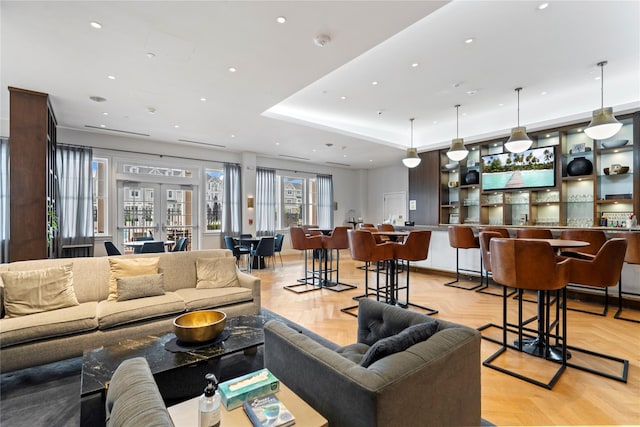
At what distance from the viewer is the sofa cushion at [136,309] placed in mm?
2619

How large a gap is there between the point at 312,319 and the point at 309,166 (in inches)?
296

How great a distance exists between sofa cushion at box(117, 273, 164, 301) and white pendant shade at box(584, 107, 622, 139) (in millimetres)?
5990

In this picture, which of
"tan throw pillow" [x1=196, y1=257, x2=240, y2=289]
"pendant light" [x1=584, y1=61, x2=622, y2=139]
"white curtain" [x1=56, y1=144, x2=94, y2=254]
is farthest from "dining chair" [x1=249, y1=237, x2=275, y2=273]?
"pendant light" [x1=584, y1=61, x2=622, y2=139]

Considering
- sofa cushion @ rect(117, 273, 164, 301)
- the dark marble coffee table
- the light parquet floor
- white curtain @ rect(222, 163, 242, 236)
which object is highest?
white curtain @ rect(222, 163, 242, 236)

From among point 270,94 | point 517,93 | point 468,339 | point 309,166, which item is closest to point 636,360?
point 468,339

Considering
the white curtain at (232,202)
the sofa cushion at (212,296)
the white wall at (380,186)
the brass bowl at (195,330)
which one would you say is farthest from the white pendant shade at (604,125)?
the white curtain at (232,202)

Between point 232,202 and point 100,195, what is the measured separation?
121 inches

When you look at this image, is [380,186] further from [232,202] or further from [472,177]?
[232,202]

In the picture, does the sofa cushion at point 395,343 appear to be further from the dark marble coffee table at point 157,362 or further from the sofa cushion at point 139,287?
the sofa cushion at point 139,287

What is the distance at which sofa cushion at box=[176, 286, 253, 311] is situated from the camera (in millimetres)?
3033

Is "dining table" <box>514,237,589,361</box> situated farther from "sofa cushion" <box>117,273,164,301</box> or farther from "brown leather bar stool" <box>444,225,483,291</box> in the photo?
"sofa cushion" <box>117,273,164,301</box>

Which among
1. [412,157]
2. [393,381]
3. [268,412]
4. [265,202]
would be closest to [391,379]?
[393,381]

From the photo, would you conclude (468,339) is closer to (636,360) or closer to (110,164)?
(636,360)

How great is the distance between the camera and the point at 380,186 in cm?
1163
